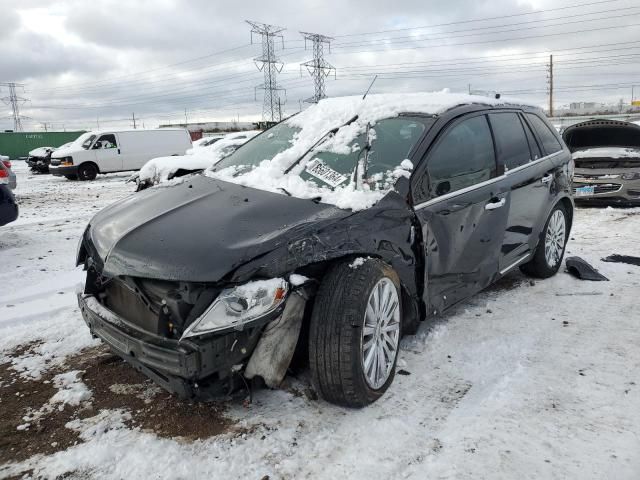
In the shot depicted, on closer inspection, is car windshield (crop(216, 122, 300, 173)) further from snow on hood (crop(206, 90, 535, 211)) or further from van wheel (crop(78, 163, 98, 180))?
van wheel (crop(78, 163, 98, 180))

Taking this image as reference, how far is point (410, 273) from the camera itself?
2.97 m

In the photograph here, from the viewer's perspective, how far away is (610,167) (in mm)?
8688

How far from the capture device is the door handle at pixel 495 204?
3597 mm

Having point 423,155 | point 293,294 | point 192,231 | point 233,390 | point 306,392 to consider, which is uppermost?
point 423,155

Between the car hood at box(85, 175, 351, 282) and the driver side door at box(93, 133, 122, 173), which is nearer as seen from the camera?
the car hood at box(85, 175, 351, 282)

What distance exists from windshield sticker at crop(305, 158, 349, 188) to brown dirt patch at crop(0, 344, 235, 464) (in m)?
1.44

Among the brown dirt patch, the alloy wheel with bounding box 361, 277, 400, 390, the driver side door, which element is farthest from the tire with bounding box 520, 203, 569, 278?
the driver side door

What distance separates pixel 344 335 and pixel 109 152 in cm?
1803

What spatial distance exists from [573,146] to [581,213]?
211cm

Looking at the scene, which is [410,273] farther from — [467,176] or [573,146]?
[573,146]

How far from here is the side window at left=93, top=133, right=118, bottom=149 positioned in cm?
1809

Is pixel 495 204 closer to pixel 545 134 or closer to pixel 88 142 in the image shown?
pixel 545 134

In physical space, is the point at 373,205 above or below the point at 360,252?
above

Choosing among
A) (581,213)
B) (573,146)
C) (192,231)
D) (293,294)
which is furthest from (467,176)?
(573,146)
